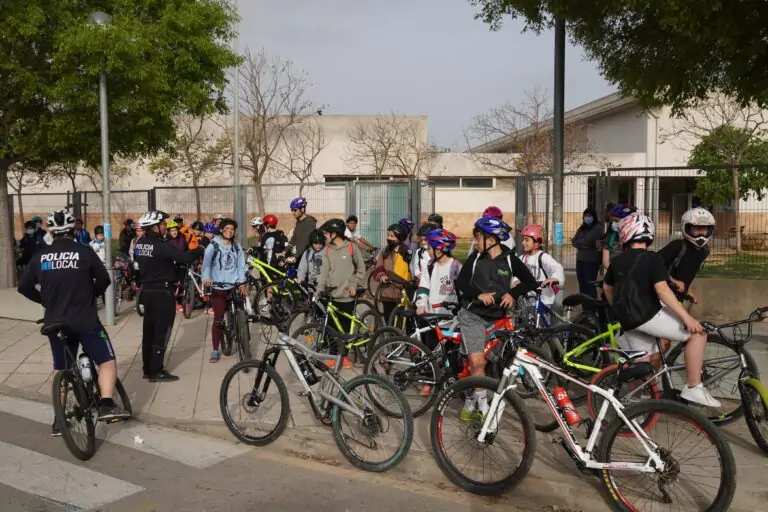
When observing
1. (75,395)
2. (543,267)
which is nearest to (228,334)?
(75,395)

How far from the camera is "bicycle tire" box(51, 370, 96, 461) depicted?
548cm

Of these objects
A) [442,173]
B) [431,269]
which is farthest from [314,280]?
[442,173]

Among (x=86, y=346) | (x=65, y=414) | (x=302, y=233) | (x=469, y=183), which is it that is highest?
(x=469, y=183)

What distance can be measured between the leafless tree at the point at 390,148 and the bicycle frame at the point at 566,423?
28.4 metres

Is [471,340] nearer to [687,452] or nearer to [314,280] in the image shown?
[687,452]

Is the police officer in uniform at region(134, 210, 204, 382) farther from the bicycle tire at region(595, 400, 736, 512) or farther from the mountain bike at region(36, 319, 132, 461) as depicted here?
the bicycle tire at region(595, 400, 736, 512)

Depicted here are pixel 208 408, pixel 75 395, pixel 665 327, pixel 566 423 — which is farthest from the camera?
pixel 208 408

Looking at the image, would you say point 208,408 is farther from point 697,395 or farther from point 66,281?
point 697,395

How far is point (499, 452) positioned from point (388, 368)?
2018 millimetres

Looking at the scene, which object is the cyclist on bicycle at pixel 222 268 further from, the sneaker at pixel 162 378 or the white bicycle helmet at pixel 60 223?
the white bicycle helmet at pixel 60 223

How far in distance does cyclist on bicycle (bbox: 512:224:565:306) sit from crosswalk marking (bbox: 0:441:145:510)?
449cm

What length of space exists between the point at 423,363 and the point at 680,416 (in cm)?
259

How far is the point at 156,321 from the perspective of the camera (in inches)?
308

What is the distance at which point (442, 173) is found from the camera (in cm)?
3356
